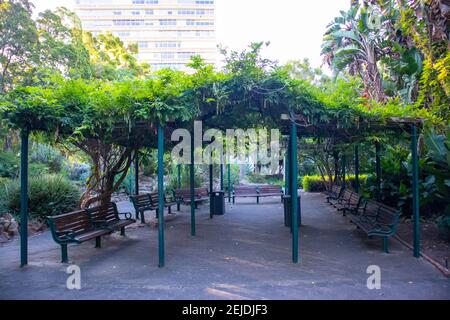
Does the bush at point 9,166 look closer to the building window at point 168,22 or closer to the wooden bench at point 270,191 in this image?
the wooden bench at point 270,191

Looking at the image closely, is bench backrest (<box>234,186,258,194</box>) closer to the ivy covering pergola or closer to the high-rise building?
the ivy covering pergola

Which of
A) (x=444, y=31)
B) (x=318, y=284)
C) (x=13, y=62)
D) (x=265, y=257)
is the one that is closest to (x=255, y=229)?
(x=265, y=257)

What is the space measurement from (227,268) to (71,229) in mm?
3024

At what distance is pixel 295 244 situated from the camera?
5434 mm

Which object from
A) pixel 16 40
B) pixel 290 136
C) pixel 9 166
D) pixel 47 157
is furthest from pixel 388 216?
pixel 16 40

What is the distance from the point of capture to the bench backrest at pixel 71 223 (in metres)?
5.49

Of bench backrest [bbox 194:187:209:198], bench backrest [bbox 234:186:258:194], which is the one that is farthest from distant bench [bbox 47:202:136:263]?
bench backrest [bbox 234:186:258:194]

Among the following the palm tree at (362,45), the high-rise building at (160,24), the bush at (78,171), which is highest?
the high-rise building at (160,24)

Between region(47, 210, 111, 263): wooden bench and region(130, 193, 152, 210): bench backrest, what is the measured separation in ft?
8.76

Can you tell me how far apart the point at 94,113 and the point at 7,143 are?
14.8 m

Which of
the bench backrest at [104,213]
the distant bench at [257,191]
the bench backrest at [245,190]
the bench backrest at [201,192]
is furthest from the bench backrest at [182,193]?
the bench backrest at [104,213]

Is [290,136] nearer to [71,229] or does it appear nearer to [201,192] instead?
[71,229]

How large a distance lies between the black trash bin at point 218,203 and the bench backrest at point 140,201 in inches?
83.7
